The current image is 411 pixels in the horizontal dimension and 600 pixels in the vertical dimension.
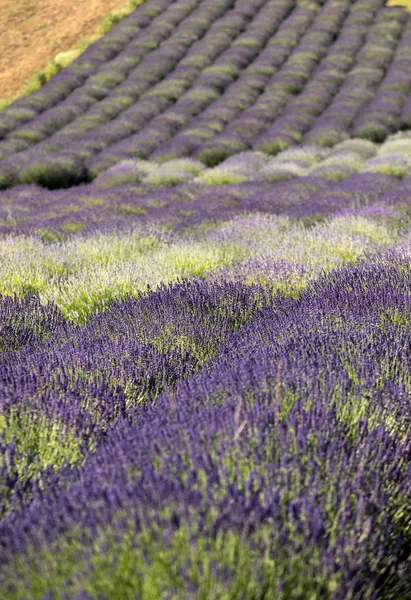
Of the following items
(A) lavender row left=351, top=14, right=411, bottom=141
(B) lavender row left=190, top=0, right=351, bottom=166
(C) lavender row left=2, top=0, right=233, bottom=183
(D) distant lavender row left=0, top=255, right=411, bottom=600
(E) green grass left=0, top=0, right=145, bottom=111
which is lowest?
(A) lavender row left=351, top=14, right=411, bottom=141

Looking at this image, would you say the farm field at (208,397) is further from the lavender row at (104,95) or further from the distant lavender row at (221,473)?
the lavender row at (104,95)

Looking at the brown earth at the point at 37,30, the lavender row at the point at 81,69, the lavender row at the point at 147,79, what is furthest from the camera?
the brown earth at the point at 37,30

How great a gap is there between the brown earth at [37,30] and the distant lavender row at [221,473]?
57.0ft

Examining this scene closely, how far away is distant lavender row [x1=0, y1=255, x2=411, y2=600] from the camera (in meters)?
1.13

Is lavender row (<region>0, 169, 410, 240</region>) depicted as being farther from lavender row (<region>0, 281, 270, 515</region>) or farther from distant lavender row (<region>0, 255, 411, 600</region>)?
distant lavender row (<region>0, 255, 411, 600</region>)

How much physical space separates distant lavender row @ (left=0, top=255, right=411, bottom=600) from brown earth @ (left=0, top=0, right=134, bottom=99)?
17.4 m

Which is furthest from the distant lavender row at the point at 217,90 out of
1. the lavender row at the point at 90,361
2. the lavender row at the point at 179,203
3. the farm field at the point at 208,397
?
the lavender row at the point at 90,361

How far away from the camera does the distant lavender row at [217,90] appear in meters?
12.7

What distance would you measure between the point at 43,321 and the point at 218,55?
17.1 meters

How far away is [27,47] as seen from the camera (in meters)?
19.6

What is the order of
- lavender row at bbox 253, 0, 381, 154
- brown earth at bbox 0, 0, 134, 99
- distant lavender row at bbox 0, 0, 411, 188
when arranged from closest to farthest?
distant lavender row at bbox 0, 0, 411, 188 → lavender row at bbox 253, 0, 381, 154 → brown earth at bbox 0, 0, 134, 99

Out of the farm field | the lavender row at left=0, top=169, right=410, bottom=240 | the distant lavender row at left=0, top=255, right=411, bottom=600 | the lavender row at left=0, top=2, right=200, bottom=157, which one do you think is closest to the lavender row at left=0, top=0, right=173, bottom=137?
the lavender row at left=0, top=2, right=200, bottom=157

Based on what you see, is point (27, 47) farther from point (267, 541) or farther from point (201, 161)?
point (267, 541)

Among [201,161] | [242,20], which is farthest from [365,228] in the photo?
[242,20]
